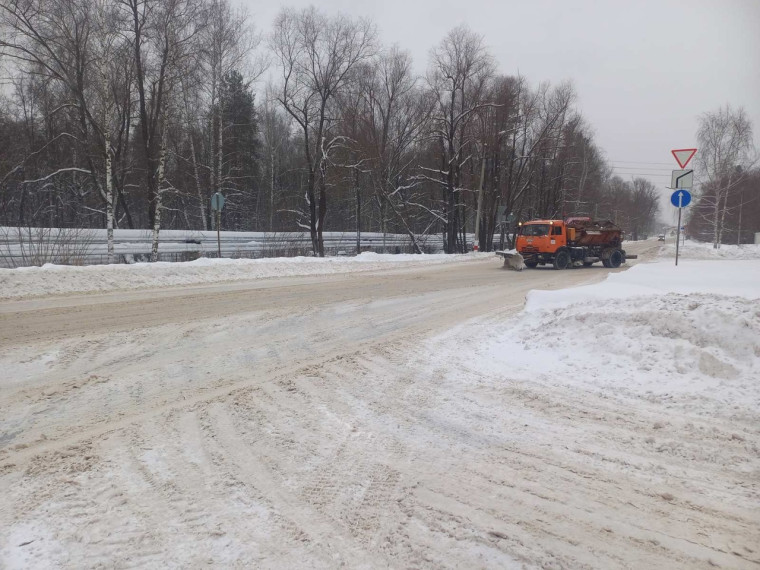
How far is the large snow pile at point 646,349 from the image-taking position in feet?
15.9

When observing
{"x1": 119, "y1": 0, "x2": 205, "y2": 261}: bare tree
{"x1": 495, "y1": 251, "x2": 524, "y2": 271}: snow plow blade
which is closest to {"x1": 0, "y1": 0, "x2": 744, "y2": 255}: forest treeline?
{"x1": 119, "y1": 0, "x2": 205, "y2": 261}: bare tree

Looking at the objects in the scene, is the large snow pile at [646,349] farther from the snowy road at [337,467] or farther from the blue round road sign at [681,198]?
the blue round road sign at [681,198]

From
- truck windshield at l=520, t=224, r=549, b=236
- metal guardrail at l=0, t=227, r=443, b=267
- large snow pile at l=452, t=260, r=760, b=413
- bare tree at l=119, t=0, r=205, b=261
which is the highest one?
bare tree at l=119, t=0, r=205, b=261

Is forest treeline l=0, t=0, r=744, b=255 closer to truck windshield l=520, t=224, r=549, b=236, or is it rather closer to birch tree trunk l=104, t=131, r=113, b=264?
birch tree trunk l=104, t=131, r=113, b=264

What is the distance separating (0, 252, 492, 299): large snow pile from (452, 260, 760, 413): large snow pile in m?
10.1

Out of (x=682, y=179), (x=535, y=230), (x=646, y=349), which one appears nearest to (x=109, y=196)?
(x=646, y=349)

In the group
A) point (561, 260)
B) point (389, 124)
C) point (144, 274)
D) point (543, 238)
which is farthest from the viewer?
point (389, 124)

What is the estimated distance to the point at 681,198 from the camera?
519 inches

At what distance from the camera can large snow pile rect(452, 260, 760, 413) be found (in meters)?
4.86

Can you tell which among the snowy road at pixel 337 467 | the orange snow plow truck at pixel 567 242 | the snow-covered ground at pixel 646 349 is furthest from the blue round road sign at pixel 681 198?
the snowy road at pixel 337 467

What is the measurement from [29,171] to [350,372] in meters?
34.2

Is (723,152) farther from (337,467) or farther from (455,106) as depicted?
(337,467)

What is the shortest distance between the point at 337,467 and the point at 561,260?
2176cm

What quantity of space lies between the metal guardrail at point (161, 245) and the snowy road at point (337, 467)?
10396mm
